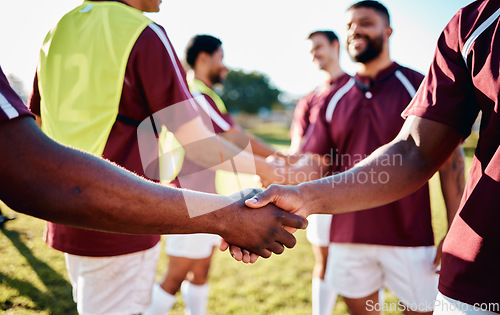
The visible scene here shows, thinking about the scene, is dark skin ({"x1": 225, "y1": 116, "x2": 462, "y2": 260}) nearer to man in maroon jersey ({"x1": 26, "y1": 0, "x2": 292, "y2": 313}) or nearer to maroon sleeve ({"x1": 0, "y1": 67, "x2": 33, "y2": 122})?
man in maroon jersey ({"x1": 26, "y1": 0, "x2": 292, "y2": 313})

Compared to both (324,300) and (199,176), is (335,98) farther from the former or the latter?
(324,300)

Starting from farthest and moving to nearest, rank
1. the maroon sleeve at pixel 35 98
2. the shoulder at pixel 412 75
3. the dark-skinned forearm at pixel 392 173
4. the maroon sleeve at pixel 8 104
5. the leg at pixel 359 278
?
1. the leg at pixel 359 278
2. the shoulder at pixel 412 75
3. the maroon sleeve at pixel 35 98
4. the dark-skinned forearm at pixel 392 173
5. the maroon sleeve at pixel 8 104

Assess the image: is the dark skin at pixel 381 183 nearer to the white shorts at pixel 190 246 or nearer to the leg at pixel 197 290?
the white shorts at pixel 190 246

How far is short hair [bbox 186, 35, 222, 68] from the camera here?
153 inches

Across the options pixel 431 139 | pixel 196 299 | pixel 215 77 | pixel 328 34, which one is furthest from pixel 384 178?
pixel 328 34

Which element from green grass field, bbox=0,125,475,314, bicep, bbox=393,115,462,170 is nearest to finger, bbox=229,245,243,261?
bicep, bbox=393,115,462,170

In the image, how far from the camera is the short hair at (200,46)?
3.90 metres

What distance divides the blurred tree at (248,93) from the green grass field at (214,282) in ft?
213

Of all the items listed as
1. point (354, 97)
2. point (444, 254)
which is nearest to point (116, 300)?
point (444, 254)

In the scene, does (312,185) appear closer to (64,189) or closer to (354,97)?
(64,189)

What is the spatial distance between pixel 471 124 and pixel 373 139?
3.77 feet

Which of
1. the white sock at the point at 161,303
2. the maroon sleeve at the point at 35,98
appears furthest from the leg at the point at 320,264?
the maroon sleeve at the point at 35,98

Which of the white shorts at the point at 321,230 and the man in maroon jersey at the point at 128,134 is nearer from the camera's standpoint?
the man in maroon jersey at the point at 128,134

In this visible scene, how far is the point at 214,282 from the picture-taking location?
4.19 metres
